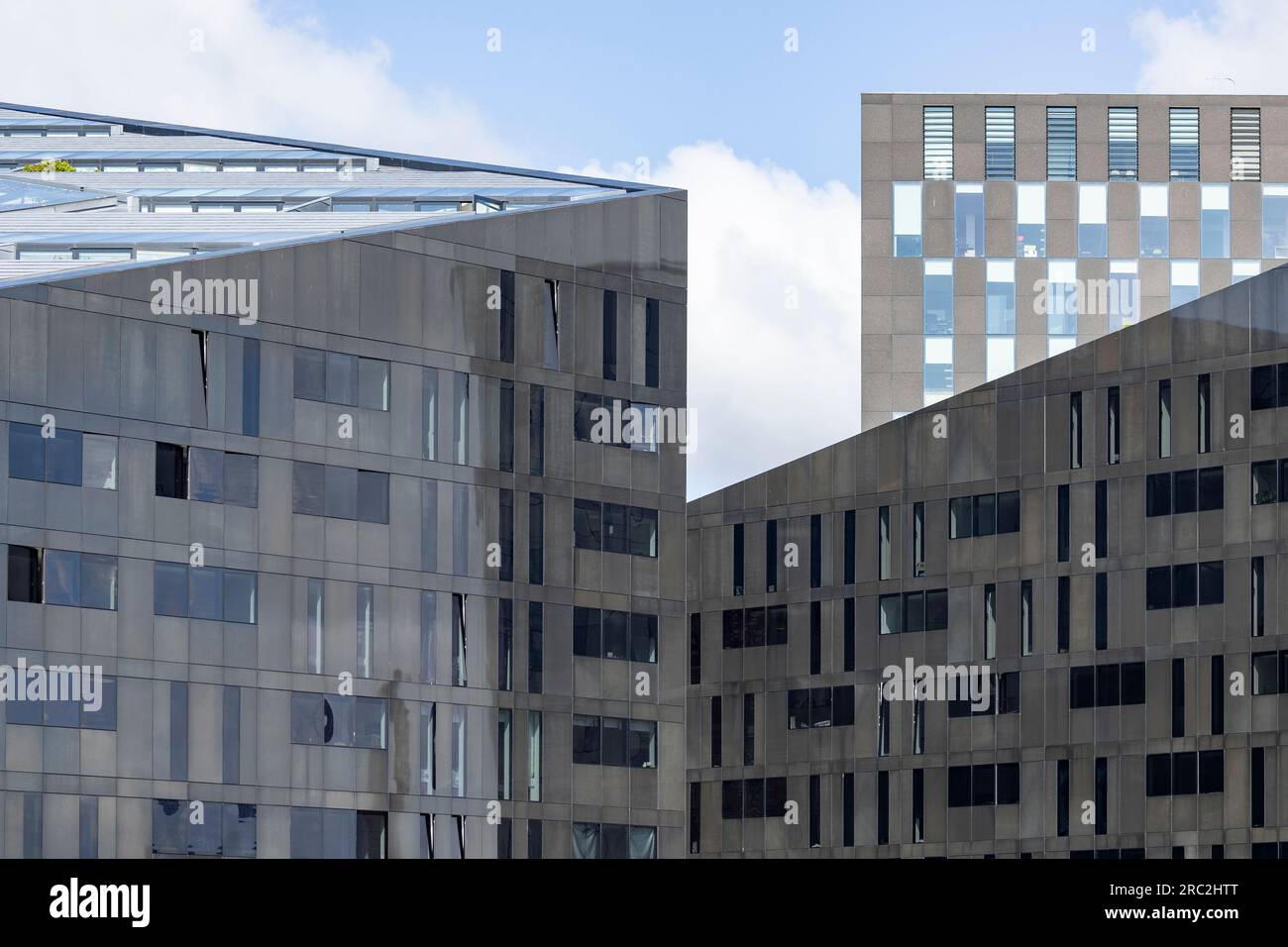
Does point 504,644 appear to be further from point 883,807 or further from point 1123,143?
point 1123,143

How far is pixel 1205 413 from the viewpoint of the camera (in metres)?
76.8

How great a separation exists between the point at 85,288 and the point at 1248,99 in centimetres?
7362

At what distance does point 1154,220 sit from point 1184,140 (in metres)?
4.18

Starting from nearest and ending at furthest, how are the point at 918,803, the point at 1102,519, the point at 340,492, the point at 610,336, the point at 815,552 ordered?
the point at 340,492, the point at 610,336, the point at 1102,519, the point at 918,803, the point at 815,552

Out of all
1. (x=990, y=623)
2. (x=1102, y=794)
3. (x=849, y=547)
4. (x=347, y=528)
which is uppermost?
(x=849, y=547)

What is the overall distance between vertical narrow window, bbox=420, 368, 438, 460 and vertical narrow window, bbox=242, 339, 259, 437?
5172mm

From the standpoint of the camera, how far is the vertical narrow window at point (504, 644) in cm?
6456

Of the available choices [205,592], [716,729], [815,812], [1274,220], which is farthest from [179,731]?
[1274,220]

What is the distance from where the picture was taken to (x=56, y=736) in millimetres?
56281

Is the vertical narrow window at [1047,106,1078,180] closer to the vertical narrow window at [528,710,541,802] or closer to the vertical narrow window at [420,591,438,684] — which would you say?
the vertical narrow window at [528,710,541,802]

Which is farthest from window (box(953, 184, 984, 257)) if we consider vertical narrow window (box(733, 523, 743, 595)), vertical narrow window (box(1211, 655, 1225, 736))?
vertical narrow window (box(1211, 655, 1225, 736))

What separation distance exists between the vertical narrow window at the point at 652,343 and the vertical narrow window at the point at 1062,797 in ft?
71.3

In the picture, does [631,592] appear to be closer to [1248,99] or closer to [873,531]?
[873,531]
